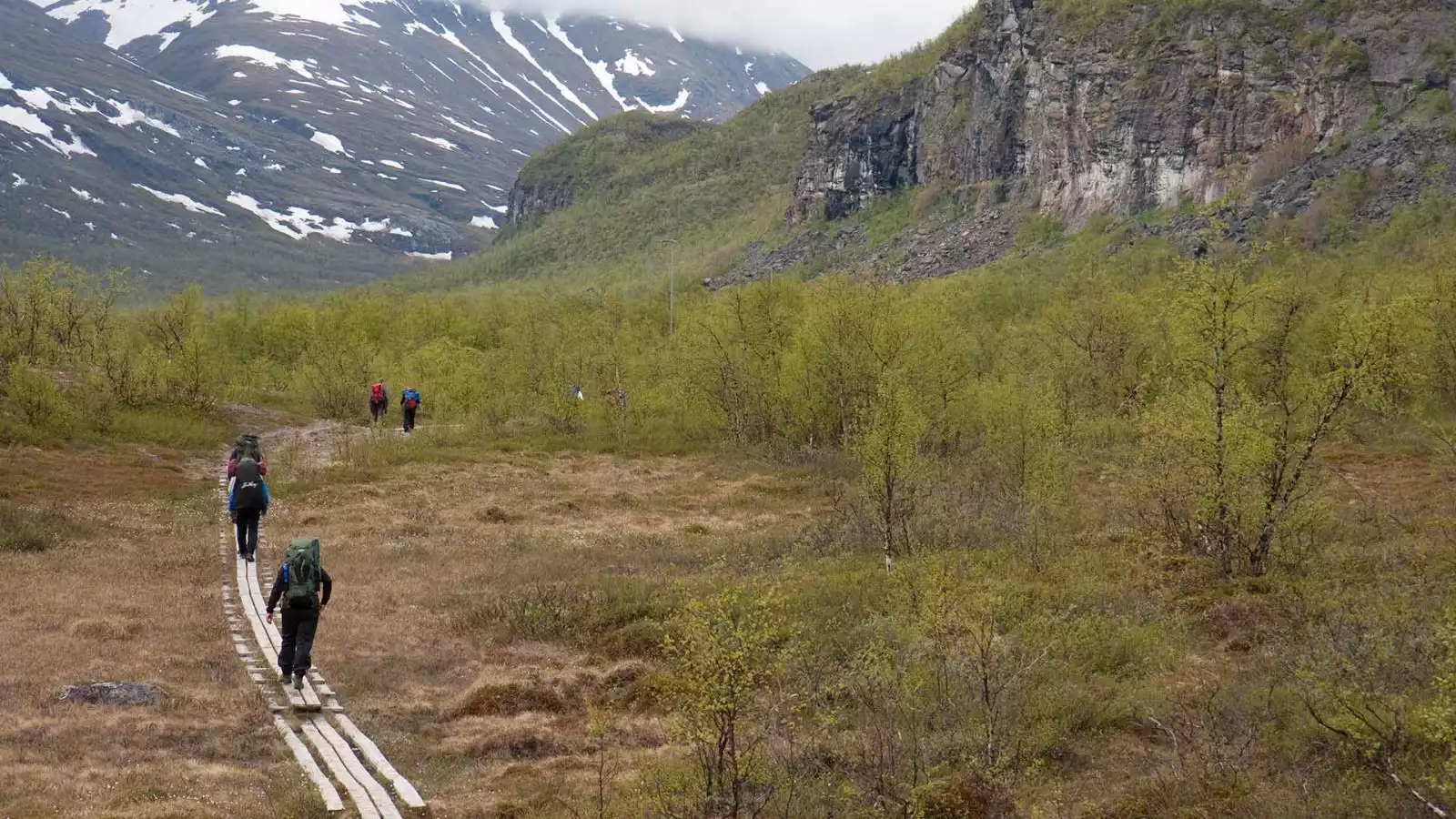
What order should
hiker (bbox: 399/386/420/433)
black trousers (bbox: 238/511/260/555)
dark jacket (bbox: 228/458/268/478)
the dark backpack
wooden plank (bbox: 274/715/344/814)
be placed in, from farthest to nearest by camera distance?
hiker (bbox: 399/386/420/433)
dark jacket (bbox: 228/458/268/478)
black trousers (bbox: 238/511/260/555)
the dark backpack
wooden plank (bbox: 274/715/344/814)

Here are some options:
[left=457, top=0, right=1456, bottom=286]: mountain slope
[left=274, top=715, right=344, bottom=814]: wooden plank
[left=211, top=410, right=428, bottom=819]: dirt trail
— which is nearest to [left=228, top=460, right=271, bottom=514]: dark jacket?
[left=211, top=410, right=428, bottom=819]: dirt trail

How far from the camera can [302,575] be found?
1351cm

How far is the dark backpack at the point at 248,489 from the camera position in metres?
19.7

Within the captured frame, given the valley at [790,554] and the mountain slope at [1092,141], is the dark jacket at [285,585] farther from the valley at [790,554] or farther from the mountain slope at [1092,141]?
the mountain slope at [1092,141]

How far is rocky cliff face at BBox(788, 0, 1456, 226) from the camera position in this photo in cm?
7888

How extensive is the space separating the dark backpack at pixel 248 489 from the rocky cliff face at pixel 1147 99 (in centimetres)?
7144

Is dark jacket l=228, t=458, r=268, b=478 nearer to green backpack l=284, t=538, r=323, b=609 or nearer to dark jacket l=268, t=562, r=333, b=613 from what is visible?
dark jacket l=268, t=562, r=333, b=613

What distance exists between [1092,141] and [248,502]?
9221 cm

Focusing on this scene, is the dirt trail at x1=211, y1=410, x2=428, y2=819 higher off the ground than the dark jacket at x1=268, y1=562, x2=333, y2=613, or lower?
lower

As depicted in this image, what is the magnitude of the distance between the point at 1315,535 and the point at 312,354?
51866 millimetres

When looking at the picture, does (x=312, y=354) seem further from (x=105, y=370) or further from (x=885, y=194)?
(x=885, y=194)

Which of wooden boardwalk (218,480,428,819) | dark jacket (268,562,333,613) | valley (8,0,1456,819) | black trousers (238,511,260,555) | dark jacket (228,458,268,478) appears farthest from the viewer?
dark jacket (228,458,268,478)

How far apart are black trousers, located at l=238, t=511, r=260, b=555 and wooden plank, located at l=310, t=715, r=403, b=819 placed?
861cm

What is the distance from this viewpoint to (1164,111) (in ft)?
304
